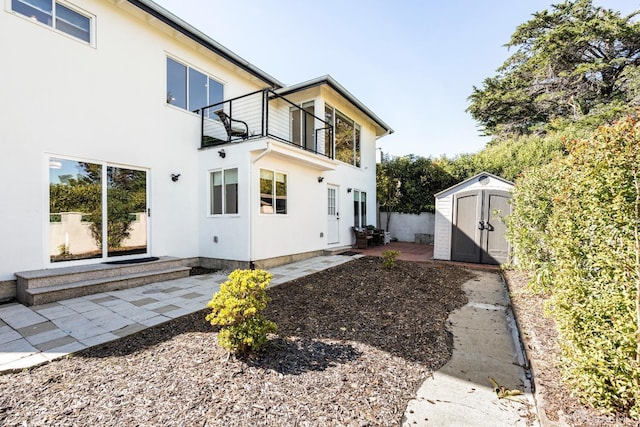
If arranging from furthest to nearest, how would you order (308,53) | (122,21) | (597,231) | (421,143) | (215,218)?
1. (421,143)
2. (308,53)
3. (215,218)
4. (122,21)
5. (597,231)

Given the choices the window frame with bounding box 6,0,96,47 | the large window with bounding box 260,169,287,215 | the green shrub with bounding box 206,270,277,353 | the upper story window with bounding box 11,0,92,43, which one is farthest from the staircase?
the upper story window with bounding box 11,0,92,43

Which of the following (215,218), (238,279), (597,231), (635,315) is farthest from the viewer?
(215,218)

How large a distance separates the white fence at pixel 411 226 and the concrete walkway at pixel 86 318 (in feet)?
32.0

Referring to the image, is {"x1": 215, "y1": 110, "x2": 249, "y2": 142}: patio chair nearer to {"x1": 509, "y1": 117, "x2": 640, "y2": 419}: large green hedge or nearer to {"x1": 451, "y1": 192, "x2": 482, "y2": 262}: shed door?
{"x1": 451, "y1": 192, "x2": 482, "y2": 262}: shed door

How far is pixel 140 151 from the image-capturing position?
712 cm

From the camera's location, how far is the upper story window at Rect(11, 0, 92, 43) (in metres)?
5.45

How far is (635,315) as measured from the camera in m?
1.81

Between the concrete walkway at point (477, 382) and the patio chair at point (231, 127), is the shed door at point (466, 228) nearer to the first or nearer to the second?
the concrete walkway at point (477, 382)

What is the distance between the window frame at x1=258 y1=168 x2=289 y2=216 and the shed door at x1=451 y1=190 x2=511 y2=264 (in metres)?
5.24

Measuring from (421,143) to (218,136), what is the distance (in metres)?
16.3

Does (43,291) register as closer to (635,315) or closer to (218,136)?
(218,136)

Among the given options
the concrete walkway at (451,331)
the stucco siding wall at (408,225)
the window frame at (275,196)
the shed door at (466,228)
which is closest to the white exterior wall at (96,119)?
the concrete walkway at (451,331)

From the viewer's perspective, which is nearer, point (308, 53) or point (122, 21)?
point (122, 21)

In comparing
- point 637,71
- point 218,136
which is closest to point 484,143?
point 637,71
